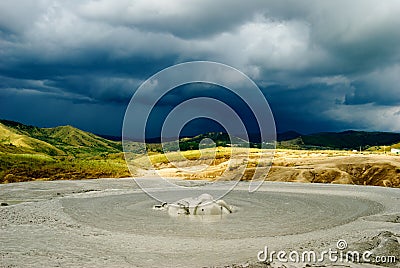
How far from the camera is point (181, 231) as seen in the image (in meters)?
18.0

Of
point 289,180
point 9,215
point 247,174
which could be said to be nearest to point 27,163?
point 247,174

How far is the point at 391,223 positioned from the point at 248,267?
10.3m

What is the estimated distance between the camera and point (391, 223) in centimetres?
1880

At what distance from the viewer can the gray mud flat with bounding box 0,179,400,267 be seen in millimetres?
13148

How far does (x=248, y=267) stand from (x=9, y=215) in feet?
51.4

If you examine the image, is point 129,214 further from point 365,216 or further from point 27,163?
point 27,163

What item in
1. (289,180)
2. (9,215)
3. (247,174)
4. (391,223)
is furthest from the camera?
(247,174)

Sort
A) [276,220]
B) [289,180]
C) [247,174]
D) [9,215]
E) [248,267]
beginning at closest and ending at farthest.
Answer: [248,267]
[276,220]
[9,215]
[289,180]
[247,174]

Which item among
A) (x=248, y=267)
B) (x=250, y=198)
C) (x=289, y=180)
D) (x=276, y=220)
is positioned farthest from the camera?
(x=289, y=180)

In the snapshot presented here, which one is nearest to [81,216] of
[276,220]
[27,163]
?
[276,220]

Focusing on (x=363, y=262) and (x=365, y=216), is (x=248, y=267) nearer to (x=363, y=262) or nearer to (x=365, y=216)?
(x=363, y=262)

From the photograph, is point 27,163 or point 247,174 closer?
point 247,174

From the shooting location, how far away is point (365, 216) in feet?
70.3

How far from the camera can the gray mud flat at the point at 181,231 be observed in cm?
1315
